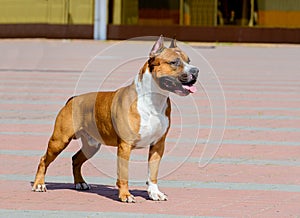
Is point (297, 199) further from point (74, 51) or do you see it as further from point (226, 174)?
point (74, 51)

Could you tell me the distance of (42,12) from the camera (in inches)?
1339

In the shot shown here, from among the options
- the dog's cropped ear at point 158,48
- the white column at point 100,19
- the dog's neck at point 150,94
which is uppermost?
the dog's cropped ear at point 158,48

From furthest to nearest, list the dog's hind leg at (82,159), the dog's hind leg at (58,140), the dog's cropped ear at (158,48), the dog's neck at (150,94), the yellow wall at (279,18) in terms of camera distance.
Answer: the yellow wall at (279,18), the dog's hind leg at (82,159), the dog's hind leg at (58,140), the dog's neck at (150,94), the dog's cropped ear at (158,48)

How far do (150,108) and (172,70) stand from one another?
0.40 metres

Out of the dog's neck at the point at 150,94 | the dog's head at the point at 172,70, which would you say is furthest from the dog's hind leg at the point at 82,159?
the dog's head at the point at 172,70

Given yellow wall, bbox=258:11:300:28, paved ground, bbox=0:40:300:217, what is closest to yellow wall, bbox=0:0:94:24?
yellow wall, bbox=258:11:300:28

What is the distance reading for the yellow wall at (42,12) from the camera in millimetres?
33938

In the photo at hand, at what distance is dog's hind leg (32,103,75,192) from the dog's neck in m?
0.78

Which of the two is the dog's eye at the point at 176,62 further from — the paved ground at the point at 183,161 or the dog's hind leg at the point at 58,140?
the dog's hind leg at the point at 58,140

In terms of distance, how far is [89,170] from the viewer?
29.4 ft

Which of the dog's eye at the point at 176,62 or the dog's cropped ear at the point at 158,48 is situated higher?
the dog's cropped ear at the point at 158,48

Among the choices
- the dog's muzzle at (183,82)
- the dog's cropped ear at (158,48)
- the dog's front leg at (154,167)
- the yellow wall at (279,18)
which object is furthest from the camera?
the yellow wall at (279,18)

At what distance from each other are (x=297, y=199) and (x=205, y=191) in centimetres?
83

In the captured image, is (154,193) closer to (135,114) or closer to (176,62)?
(135,114)
